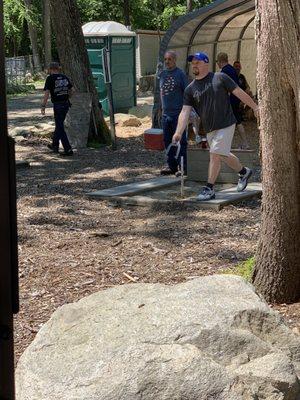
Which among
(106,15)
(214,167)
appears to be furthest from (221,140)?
(106,15)

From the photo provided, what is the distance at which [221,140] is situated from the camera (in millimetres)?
8688

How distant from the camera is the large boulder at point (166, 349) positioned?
3.22 metres

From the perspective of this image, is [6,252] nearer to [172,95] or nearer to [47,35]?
[172,95]

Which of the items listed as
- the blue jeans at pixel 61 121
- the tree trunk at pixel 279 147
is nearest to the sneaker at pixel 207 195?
the tree trunk at pixel 279 147

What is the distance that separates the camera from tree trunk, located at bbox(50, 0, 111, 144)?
14.7 meters

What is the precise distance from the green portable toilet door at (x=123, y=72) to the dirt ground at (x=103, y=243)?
1033 cm

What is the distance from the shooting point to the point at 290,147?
5.15 meters

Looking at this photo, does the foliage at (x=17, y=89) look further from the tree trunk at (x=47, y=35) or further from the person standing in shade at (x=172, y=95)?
the person standing in shade at (x=172, y=95)

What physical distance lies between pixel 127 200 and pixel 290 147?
14.0 ft

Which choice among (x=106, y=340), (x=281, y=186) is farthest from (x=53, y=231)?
(x=106, y=340)

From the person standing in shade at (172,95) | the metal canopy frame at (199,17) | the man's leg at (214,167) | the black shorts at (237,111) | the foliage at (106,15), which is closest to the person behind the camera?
the man's leg at (214,167)

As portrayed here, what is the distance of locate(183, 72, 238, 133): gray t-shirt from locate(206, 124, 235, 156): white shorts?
6 centimetres

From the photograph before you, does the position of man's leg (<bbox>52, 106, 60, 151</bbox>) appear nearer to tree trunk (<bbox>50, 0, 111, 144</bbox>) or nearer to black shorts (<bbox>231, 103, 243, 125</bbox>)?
tree trunk (<bbox>50, 0, 111, 144</bbox>)

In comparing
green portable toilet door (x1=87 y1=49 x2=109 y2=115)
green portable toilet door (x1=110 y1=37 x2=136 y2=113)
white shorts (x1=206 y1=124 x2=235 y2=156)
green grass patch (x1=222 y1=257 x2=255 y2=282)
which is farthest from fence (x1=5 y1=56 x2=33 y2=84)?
green grass patch (x1=222 y1=257 x2=255 y2=282)
